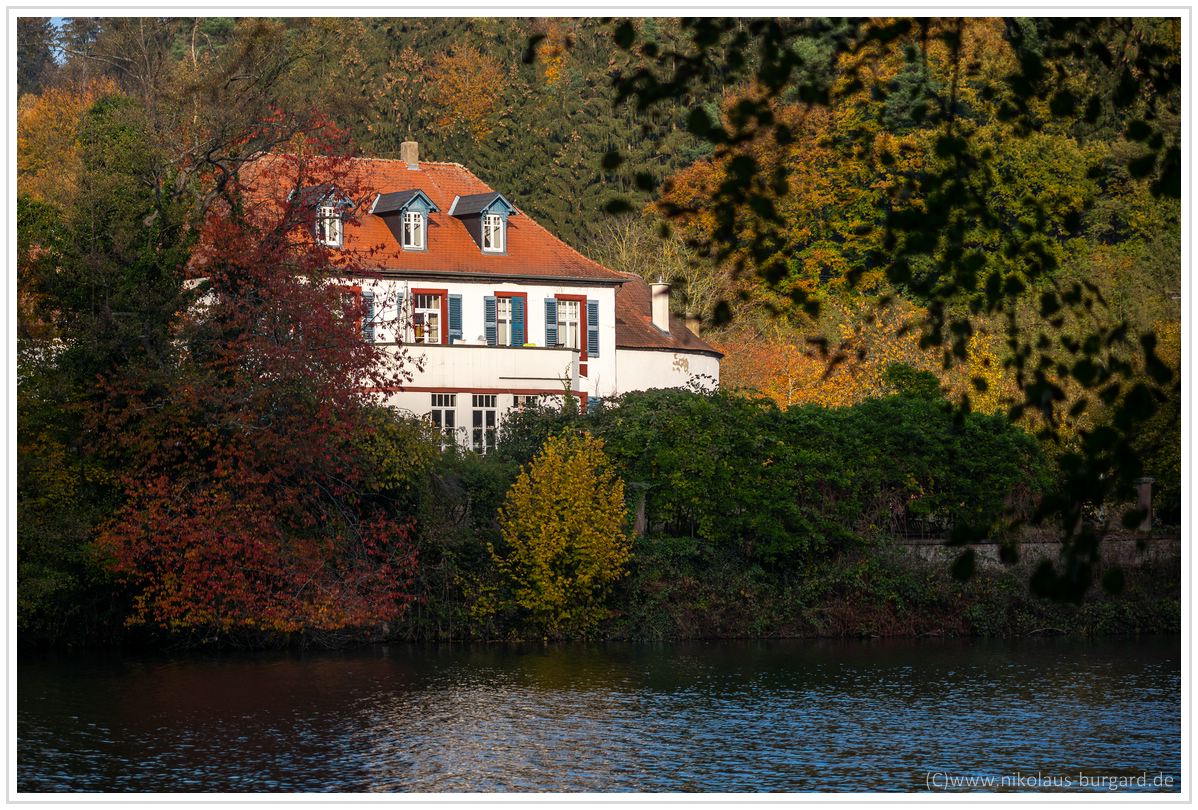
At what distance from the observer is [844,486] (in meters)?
35.4

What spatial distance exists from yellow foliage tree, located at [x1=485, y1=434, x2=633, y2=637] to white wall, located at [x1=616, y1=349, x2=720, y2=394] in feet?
48.3

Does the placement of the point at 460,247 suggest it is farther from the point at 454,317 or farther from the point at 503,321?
the point at 503,321

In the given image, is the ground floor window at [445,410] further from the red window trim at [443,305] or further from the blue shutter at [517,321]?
the blue shutter at [517,321]

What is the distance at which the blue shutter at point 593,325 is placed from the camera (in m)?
45.8

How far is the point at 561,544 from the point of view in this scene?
104 ft

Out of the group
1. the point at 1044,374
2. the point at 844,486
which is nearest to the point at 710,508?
the point at 844,486

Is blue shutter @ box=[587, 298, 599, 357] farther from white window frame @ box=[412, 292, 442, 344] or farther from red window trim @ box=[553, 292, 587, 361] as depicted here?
white window frame @ box=[412, 292, 442, 344]

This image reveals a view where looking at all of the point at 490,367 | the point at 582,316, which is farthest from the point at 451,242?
the point at 490,367

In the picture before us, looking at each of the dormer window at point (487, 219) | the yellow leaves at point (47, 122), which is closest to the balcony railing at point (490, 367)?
the dormer window at point (487, 219)

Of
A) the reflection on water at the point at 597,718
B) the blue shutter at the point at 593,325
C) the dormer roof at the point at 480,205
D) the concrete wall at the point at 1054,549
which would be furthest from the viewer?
the blue shutter at the point at 593,325

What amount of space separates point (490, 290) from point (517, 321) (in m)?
1.09

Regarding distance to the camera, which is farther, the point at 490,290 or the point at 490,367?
the point at 490,290

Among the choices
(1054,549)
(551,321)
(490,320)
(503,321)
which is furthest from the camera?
(551,321)

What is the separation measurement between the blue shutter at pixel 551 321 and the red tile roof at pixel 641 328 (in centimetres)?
243
